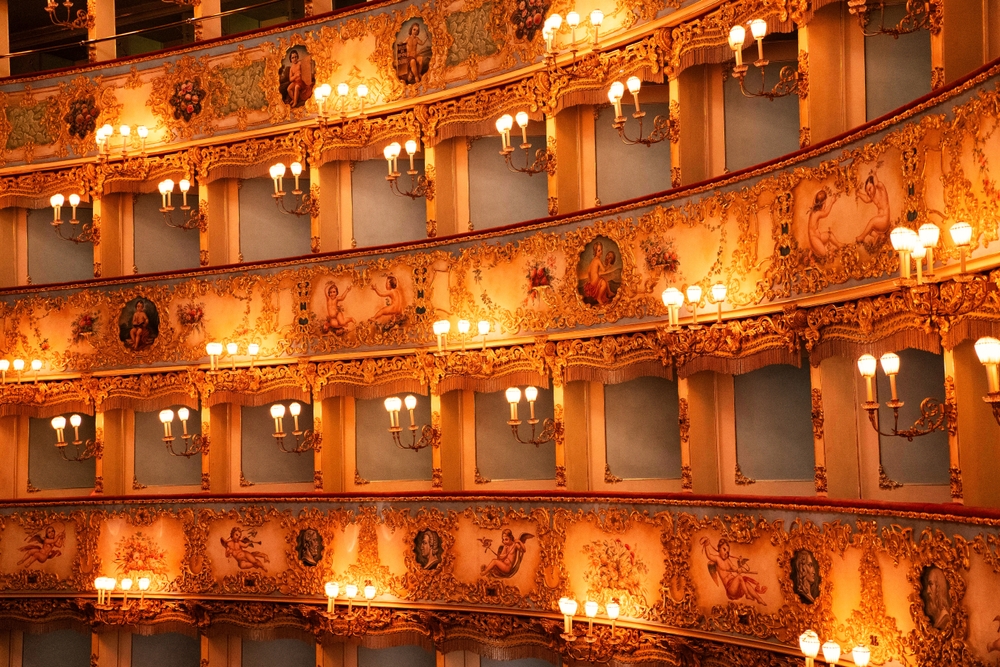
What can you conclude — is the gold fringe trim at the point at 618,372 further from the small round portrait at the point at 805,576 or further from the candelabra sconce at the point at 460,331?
the small round portrait at the point at 805,576

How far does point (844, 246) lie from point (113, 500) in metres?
13.4

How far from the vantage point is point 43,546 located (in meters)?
20.4

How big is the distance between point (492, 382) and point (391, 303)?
2.24 metres

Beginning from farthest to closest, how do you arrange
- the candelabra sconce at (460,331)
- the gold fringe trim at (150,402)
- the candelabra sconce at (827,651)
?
the gold fringe trim at (150,402)
the candelabra sconce at (460,331)
the candelabra sconce at (827,651)

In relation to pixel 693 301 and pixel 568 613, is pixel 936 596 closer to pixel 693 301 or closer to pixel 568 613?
pixel 693 301

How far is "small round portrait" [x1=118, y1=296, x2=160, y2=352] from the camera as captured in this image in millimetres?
20625

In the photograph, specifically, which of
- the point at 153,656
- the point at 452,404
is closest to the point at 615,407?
the point at 452,404

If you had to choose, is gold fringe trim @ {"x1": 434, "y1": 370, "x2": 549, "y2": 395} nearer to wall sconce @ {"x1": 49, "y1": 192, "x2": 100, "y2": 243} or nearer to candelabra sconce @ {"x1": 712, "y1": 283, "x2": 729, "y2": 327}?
candelabra sconce @ {"x1": 712, "y1": 283, "x2": 729, "y2": 327}

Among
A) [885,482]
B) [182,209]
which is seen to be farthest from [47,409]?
A: [885,482]

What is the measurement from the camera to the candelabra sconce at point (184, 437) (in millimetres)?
19750

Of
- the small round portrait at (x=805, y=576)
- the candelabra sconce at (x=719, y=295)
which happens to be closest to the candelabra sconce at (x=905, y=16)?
the candelabra sconce at (x=719, y=295)

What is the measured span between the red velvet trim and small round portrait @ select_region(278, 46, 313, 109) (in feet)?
22.7

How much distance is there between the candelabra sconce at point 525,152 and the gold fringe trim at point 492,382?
3050 mm

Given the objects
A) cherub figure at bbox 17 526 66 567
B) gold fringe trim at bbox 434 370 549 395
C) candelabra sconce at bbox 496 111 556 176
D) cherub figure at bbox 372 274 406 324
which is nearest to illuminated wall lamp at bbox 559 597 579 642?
gold fringe trim at bbox 434 370 549 395
